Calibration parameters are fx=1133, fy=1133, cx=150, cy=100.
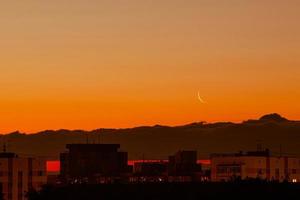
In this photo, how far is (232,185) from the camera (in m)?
86.3

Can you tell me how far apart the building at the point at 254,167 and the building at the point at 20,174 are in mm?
28710

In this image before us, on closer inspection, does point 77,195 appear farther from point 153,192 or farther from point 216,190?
point 216,190

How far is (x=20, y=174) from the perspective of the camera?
166 meters

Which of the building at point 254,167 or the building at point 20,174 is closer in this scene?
the building at point 20,174

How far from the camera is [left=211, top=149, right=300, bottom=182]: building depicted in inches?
6978

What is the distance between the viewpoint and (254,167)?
178m

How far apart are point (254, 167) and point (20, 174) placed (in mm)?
37511

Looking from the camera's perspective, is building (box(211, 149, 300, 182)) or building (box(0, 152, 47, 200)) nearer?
building (box(0, 152, 47, 200))

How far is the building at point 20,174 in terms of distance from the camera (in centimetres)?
16412

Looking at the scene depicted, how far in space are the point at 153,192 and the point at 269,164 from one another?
8586cm

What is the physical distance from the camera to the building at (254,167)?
177250mm

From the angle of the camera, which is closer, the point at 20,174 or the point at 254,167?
the point at 20,174

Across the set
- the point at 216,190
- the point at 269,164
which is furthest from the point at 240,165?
the point at 216,190

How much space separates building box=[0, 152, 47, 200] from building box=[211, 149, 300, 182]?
94.2 feet
